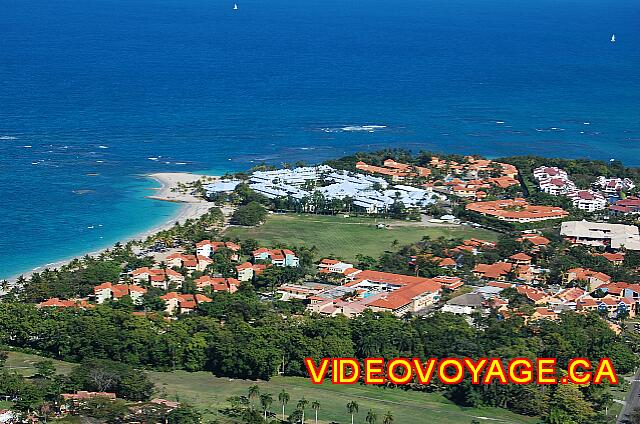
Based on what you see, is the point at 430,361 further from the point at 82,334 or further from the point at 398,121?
the point at 398,121

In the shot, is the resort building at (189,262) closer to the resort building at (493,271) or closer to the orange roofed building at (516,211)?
the resort building at (493,271)

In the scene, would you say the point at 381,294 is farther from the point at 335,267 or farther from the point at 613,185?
the point at 613,185

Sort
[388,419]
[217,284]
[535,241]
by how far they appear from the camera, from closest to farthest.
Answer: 1. [388,419]
2. [217,284]
3. [535,241]

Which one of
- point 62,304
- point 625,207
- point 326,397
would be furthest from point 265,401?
point 625,207

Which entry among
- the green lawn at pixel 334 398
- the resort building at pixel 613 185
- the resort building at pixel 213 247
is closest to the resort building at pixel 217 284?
the resort building at pixel 213 247

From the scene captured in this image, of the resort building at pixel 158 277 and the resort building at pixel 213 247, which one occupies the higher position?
the resort building at pixel 213 247

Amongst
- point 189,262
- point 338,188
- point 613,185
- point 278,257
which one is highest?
point 613,185

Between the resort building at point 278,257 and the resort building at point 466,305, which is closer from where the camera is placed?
the resort building at point 466,305
